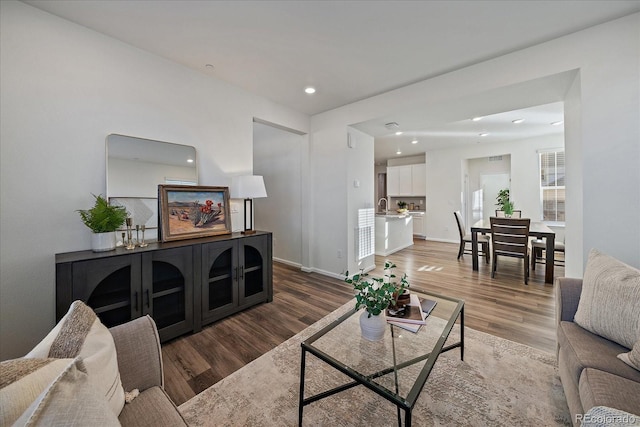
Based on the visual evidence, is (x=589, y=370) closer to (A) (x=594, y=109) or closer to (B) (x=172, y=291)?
(A) (x=594, y=109)

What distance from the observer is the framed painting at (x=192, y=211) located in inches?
90.9

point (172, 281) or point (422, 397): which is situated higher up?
point (172, 281)

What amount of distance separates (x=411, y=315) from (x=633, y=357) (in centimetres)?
94

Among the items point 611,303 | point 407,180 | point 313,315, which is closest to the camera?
point 611,303

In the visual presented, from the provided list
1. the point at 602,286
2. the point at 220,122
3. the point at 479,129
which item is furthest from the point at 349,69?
the point at 479,129

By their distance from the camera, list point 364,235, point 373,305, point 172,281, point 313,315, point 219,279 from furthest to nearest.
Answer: point 364,235 < point 313,315 < point 219,279 < point 172,281 < point 373,305

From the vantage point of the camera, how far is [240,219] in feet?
10.2

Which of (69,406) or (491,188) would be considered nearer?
(69,406)

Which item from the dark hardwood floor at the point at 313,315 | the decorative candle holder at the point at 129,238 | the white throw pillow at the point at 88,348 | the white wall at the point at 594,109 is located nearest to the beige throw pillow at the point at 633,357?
the dark hardwood floor at the point at 313,315

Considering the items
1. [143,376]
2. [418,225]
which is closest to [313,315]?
[143,376]


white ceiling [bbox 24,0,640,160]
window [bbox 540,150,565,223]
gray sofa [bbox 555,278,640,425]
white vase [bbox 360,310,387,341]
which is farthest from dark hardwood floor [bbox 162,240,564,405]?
white ceiling [bbox 24,0,640,160]

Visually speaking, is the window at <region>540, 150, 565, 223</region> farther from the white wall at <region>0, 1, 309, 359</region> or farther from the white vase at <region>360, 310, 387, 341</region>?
the white wall at <region>0, 1, 309, 359</region>

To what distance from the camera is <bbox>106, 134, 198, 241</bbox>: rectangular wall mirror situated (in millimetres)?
2125

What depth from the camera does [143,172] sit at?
2285 mm
